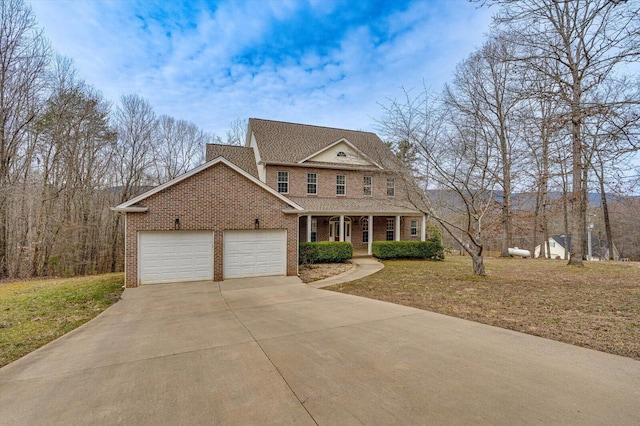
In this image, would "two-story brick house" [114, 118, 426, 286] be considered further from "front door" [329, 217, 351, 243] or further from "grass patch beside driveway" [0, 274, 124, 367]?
"front door" [329, 217, 351, 243]

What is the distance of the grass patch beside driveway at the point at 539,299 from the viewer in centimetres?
526

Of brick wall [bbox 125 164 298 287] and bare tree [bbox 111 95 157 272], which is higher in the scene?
bare tree [bbox 111 95 157 272]

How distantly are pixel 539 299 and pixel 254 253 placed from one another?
31.5 feet

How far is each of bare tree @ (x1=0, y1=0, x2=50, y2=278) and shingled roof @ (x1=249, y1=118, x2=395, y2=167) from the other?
1194 cm

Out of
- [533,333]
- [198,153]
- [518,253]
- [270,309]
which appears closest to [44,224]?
[198,153]

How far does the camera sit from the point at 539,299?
7652 millimetres

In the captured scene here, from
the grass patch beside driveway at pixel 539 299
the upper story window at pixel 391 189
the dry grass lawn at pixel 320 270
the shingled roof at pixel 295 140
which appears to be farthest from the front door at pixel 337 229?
the grass patch beside driveway at pixel 539 299

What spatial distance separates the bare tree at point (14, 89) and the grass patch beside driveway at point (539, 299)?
19408 mm

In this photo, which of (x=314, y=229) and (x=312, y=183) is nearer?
(x=314, y=229)

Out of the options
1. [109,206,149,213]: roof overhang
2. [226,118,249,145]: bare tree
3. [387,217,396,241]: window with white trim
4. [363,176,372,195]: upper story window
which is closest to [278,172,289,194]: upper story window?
[363,176,372,195]: upper story window

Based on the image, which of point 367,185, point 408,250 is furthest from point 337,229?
point 408,250

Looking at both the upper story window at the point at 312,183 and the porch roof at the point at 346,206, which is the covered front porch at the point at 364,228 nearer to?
the porch roof at the point at 346,206

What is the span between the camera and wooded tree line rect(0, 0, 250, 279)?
15.7m

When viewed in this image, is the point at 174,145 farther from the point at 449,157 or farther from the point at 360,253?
the point at 449,157
